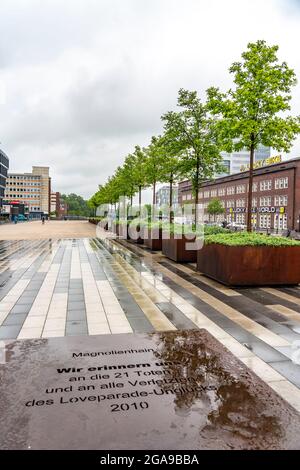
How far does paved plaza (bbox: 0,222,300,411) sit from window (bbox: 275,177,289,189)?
63130 mm

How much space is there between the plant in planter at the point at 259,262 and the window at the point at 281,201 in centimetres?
6376

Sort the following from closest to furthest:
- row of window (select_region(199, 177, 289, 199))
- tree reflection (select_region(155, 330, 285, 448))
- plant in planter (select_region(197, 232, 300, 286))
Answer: tree reflection (select_region(155, 330, 285, 448))
plant in planter (select_region(197, 232, 300, 286))
row of window (select_region(199, 177, 289, 199))

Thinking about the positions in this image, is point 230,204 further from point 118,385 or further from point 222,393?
point 118,385

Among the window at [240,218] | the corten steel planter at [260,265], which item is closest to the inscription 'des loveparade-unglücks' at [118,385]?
the corten steel planter at [260,265]

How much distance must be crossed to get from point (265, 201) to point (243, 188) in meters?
11.2

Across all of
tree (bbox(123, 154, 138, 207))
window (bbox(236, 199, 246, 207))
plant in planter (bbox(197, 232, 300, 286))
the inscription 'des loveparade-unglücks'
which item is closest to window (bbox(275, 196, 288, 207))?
window (bbox(236, 199, 246, 207))

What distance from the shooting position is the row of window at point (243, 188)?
70.8 meters

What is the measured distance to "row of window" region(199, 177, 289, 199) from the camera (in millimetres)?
70762

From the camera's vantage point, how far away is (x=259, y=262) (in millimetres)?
9672

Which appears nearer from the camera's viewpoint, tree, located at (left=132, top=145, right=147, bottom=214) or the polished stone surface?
the polished stone surface

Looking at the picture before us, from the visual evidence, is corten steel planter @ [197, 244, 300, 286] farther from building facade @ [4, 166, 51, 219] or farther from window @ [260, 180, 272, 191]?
building facade @ [4, 166, 51, 219]

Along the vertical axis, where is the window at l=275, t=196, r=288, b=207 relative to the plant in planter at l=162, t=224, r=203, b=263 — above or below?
above

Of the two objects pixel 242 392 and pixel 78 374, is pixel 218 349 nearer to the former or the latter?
pixel 242 392

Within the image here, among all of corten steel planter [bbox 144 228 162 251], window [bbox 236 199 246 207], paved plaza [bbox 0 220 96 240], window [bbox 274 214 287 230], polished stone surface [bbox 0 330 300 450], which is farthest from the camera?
window [bbox 236 199 246 207]
